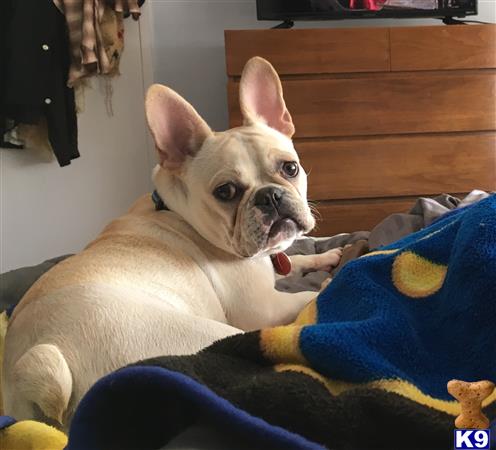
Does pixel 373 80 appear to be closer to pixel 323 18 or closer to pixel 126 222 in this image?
pixel 323 18

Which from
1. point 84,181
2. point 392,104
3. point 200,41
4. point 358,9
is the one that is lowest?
point 84,181

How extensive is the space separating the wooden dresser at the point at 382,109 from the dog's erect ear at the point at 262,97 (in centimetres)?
132

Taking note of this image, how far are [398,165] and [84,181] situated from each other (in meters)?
1.66

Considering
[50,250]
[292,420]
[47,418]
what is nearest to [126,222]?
[47,418]

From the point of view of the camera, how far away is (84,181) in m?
3.27

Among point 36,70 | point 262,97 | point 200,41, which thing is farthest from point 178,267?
point 200,41

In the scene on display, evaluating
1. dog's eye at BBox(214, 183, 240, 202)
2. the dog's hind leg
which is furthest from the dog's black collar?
the dog's hind leg

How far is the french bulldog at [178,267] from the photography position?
77 cm

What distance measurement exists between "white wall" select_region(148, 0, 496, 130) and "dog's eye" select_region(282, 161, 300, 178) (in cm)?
214

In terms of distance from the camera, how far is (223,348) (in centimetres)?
60

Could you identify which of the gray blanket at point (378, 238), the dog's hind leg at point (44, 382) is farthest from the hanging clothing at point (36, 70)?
the dog's hind leg at point (44, 382)

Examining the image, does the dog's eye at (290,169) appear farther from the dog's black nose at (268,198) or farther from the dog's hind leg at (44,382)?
the dog's hind leg at (44,382)

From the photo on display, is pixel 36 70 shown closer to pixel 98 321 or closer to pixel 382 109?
pixel 382 109

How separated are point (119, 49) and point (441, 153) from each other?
1.69 meters
